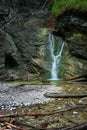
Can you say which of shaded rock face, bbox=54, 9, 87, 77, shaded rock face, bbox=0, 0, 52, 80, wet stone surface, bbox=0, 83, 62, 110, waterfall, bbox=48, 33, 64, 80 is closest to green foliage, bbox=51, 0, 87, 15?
shaded rock face, bbox=54, 9, 87, 77

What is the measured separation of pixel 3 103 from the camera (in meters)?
9.21

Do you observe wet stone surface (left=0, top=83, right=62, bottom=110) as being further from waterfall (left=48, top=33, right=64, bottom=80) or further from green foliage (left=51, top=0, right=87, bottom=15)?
green foliage (left=51, top=0, right=87, bottom=15)

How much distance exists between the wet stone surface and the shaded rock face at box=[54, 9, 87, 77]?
3.86 meters

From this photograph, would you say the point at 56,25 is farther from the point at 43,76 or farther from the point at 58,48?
the point at 43,76

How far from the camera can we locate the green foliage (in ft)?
54.9

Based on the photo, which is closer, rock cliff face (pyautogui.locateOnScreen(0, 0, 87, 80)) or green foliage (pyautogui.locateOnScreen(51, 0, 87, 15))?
rock cliff face (pyautogui.locateOnScreen(0, 0, 87, 80))

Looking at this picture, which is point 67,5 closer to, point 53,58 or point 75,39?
point 75,39

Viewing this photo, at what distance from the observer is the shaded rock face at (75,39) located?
1574 centimetres

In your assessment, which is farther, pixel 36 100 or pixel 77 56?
pixel 77 56

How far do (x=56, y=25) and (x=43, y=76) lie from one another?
12.7 feet

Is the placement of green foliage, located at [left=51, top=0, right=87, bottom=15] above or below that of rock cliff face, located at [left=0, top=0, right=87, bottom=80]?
above

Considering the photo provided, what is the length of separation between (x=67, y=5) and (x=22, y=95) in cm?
847

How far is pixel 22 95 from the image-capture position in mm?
10539

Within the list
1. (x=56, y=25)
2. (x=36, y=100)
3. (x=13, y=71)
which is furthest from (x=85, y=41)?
(x=36, y=100)
